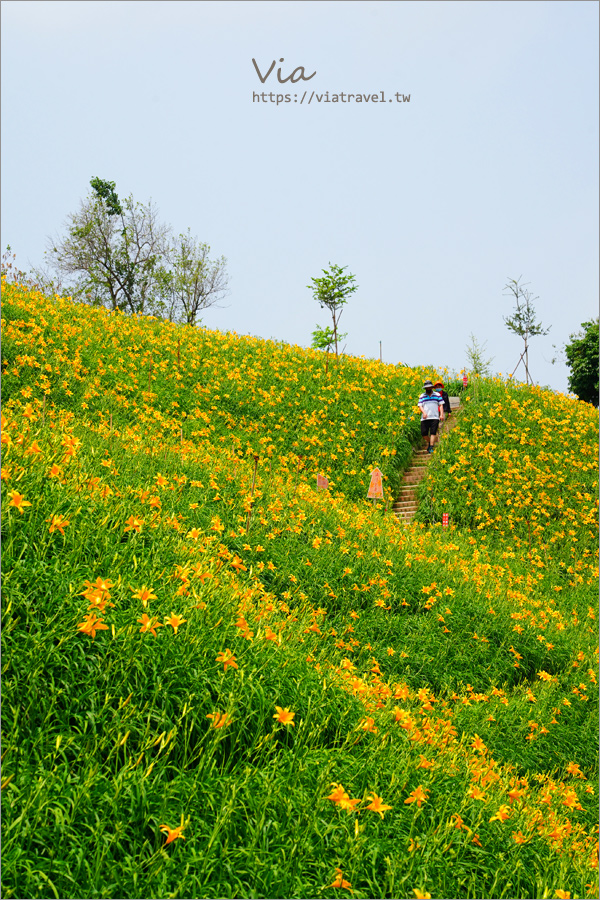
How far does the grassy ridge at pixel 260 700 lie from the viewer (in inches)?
85.5

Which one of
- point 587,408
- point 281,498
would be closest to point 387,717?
point 281,498

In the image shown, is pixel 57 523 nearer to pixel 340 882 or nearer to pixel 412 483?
pixel 340 882

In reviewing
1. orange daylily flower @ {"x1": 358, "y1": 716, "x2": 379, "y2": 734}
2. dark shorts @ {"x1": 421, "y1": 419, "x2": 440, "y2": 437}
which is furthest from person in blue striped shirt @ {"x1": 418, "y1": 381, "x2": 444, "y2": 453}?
orange daylily flower @ {"x1": 358, "y1": 716, "x2": 379, "y2": 734}

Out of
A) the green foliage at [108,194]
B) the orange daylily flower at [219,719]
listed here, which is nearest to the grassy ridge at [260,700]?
the orange daylily flower at [219,719]

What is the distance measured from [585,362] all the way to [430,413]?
26703 millimetres

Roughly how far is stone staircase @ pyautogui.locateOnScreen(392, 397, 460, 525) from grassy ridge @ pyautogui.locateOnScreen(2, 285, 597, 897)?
12.5ft

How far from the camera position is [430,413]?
546 inches

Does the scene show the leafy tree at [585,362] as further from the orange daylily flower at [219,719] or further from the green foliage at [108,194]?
the orange daylily flower at [219,719]

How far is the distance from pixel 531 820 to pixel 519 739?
1901 millimetres

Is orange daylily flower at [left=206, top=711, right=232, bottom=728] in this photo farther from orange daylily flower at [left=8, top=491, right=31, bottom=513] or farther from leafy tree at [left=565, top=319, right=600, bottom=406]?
leafy tree at [left=565, top=319, right=600, bottom=406]

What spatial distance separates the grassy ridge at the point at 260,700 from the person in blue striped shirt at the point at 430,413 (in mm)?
5836

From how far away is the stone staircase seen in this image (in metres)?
12.4

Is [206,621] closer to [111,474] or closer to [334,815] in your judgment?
[334,815]

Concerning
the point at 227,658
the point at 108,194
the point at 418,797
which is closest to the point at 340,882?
the point at 418,797
